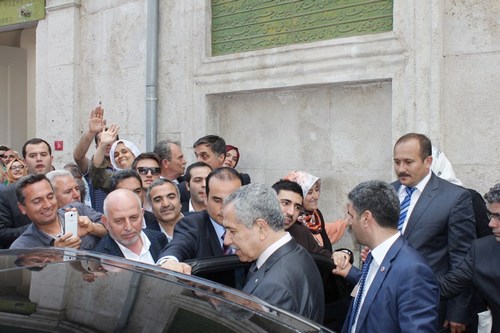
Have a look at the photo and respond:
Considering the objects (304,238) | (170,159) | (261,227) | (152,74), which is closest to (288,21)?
(152,74)

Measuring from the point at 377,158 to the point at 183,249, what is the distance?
3347 mm

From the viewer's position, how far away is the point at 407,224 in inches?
167

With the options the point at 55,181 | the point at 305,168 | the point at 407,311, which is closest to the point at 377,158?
the point at 305,168

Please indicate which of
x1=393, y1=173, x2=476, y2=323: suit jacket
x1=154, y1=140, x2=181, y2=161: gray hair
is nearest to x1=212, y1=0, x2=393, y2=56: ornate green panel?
x1=154, y1=140, x2=181, y2=161: gray hair

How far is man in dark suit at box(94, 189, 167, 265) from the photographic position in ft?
12.5

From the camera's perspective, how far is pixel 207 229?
3791 mm

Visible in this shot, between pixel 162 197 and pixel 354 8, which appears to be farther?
pixel 354 8

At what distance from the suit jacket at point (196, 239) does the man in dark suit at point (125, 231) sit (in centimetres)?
27

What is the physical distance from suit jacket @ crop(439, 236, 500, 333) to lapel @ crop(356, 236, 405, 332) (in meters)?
1.06

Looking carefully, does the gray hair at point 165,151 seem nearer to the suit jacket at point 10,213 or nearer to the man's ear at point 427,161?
the suit jacket at point 10,213

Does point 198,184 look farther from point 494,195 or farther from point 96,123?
point 494,195

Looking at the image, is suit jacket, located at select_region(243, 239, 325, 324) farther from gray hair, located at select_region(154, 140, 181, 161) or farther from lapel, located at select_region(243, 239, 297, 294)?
gray hair, located at select_region(154, 140, 181, 161)

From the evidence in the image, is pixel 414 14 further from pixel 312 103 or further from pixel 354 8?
pixel 312 103

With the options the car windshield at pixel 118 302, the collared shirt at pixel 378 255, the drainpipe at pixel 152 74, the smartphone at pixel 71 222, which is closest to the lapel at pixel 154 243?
the smartphone at pixel 71 222
